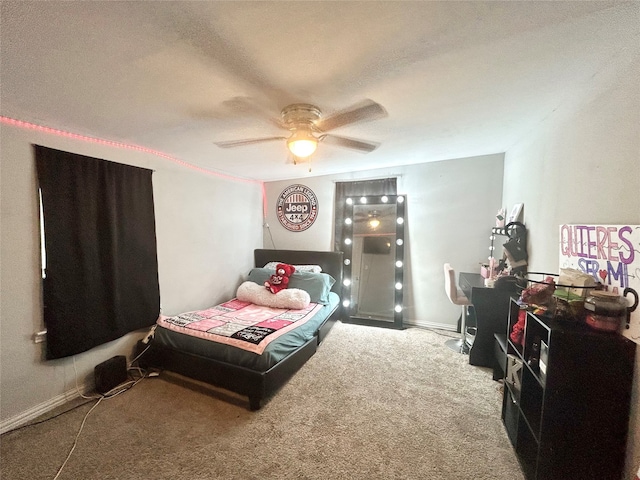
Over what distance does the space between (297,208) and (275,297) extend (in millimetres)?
1648

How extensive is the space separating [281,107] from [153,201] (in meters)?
1.87

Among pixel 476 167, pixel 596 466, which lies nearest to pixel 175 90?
pixel 596 466

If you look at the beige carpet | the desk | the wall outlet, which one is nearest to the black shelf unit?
the beige carpet

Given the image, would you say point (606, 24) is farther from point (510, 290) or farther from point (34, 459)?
point (34, 459)

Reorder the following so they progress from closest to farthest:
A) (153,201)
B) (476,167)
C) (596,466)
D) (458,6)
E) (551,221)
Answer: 1. (458,6)
2. (596,466)
3. (551,221)
4. (153,201)
5. (476,167)

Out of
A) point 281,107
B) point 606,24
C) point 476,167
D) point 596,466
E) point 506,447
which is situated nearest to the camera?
→ point 606,24

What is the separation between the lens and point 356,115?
57.9 inches

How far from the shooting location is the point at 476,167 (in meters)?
3.18

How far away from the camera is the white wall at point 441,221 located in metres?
3.18

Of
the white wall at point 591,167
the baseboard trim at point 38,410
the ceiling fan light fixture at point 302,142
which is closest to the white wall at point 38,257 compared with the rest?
the baseboard trim at point 38,410

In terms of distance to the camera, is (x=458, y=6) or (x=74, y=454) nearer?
(x=458, y=6)

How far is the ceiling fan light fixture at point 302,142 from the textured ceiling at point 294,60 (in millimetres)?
211

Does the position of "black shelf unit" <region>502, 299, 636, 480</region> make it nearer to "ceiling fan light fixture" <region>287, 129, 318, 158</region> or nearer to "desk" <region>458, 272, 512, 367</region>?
"desk" <region>458, 272, 512, 367</region>

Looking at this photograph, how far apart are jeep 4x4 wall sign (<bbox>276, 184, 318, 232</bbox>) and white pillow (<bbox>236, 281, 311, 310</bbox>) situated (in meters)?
1.27
